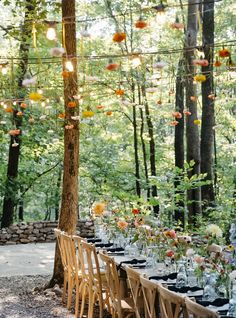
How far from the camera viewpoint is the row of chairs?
108 inches

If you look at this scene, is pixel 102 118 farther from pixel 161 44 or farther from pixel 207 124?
A: pixel 207 124

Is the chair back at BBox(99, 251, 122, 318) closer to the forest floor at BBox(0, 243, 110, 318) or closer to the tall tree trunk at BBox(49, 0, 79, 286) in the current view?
the forest floor at BBox(0, 243, 110, 318)

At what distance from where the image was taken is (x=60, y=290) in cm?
645

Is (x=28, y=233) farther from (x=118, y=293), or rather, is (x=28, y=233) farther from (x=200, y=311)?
(x=200, y=311)

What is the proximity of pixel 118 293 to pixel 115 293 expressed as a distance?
0.87 feet

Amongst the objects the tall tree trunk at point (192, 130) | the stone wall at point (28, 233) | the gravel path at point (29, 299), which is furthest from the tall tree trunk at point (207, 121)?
the gravel path at point (29, 299)

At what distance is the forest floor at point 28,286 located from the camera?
564cm

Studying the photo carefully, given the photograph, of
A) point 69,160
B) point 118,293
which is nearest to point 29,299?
point 69,160

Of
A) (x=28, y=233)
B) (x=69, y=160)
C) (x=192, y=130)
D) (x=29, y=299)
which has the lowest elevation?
(x=29, y=299)

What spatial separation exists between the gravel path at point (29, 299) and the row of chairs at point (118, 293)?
0.20m

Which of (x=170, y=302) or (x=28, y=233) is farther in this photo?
(x=28, y=233)

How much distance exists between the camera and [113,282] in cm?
444

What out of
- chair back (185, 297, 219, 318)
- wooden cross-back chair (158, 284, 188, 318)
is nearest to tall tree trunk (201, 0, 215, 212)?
wooden cross-back chair (158, 284, 188, 318)

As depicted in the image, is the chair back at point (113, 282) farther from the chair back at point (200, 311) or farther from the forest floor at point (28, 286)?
the chair back at point (200, 311)
